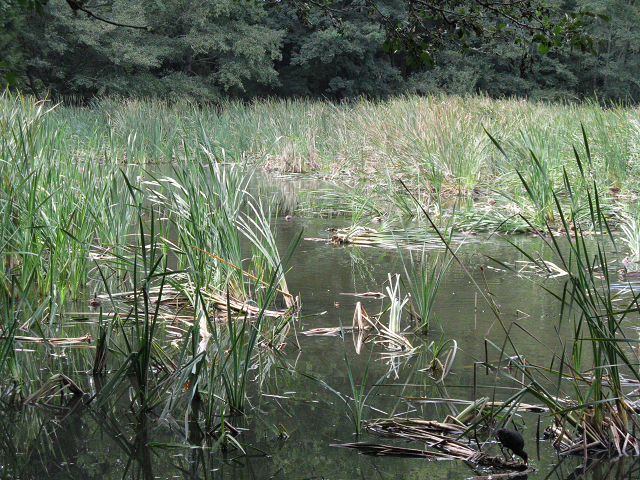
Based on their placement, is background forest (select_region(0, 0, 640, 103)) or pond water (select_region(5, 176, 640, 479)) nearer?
pond water (select_region(5, 176, 640, 479))

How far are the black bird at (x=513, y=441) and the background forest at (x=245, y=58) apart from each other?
628 inches

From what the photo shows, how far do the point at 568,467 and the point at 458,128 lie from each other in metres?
6.11

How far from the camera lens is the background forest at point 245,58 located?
67.7ft

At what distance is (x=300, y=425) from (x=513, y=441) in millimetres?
637

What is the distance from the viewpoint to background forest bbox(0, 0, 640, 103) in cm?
2064

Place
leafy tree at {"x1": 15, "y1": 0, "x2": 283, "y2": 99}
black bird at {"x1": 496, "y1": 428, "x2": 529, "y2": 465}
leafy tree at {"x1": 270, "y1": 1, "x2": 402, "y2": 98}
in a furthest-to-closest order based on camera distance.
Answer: leafy tree at {"x1": 270, "y1": 1, "x2": 402, "y2": 98}, leafy tree at {"x1": 15, "y1": 0, "x2": 283, "y2": 99}, black bird at {"x1": 496, "y1": 428, "x2": 529, "y2": 465}

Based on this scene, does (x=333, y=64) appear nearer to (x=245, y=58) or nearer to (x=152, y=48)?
(x=245, y=58)

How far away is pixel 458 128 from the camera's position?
7.46 m

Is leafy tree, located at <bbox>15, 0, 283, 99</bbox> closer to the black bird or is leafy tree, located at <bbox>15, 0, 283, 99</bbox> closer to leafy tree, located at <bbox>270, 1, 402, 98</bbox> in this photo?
leafy tree, located at <bbox>270, 1, 402, 98</bbox>

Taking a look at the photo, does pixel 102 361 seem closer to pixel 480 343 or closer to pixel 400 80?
pixel 480 343

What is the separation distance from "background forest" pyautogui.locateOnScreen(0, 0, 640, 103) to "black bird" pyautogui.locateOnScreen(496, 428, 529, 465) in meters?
15.9

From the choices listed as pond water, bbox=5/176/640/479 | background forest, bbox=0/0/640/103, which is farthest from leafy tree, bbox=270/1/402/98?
pond water, bbox=5/176/640/479

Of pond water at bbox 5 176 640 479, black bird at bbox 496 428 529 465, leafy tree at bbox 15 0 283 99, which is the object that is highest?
black bird at bbox 496 428 529 465

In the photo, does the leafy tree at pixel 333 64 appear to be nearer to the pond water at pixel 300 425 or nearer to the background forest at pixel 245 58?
the background forest at pixel 245 58
